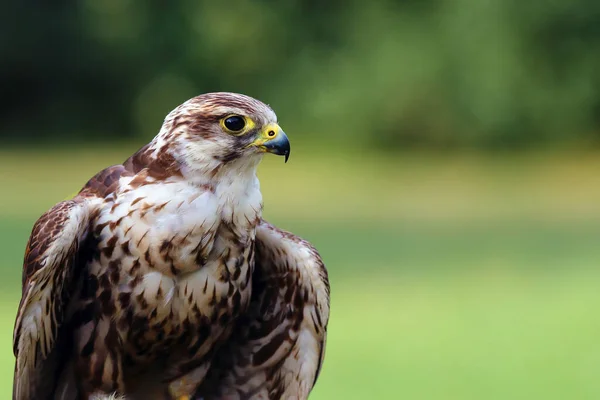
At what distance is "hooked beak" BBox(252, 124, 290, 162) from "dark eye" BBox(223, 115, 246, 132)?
54mm

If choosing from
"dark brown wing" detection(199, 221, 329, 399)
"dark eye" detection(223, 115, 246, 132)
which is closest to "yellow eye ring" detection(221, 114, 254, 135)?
"dark eye" detection(223, 115, 246, 132)

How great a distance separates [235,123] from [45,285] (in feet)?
2.02

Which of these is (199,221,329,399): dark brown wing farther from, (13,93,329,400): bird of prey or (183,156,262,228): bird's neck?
(183,156,262,228): bird's neck

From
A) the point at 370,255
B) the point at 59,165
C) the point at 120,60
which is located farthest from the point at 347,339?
the point at 120,60

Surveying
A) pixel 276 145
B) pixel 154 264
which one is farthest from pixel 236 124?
pixel 154 264

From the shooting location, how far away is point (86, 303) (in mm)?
2658

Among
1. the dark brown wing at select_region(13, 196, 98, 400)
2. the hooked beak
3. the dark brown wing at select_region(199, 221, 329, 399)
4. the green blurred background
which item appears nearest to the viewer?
the dark brown wing at select_region(13, 196, 98, 400)

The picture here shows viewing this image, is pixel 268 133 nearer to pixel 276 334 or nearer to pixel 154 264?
pixel 154 264

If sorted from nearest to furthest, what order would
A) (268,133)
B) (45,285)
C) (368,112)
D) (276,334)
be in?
(45,285) → (268,133) → (276,334) → (368,112)

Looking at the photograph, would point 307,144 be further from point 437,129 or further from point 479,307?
point 479,307

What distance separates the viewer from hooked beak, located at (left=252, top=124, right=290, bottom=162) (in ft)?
8.59

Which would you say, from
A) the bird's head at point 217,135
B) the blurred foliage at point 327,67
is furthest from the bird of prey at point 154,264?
the blurred foliage at point 327,67

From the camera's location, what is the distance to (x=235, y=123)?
2586 mm

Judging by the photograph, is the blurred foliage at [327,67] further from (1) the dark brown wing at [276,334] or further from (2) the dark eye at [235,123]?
(2) the dark eye at [235,123]
